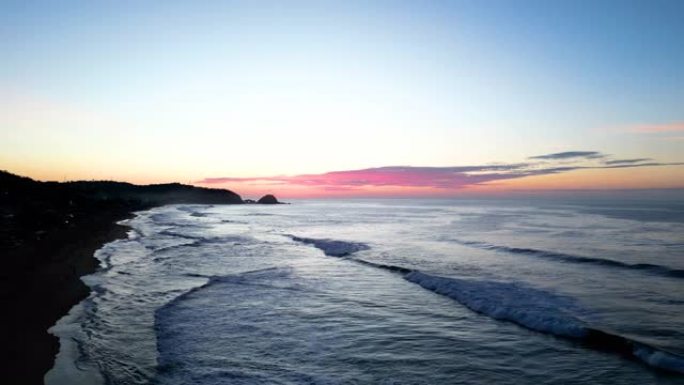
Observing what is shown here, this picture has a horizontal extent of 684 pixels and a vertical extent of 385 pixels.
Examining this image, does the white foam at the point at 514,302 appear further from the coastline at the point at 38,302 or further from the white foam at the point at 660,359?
the coastline at the point at 38,302

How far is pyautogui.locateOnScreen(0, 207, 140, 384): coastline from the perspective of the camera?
745cm

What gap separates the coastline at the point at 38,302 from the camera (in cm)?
745

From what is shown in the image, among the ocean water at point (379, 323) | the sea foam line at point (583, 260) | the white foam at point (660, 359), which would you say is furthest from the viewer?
the sea foam line at point (583, 260)

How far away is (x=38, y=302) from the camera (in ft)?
39.1

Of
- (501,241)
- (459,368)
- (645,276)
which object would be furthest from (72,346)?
(501,241)

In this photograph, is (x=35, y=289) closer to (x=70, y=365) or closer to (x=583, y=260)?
(x=70, y=365)

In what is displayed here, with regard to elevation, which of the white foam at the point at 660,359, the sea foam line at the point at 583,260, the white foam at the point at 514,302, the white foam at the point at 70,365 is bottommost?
the sea foam line at the point at 583,260

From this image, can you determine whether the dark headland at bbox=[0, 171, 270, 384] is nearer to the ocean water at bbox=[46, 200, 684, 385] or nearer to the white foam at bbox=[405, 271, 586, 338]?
the ocean water at bbox=[46, 200, 684, 385]

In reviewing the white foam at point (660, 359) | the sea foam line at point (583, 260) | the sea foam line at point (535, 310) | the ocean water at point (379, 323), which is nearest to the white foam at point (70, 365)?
the ocean water at point (379, 323)

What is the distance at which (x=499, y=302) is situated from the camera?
13.2 metres

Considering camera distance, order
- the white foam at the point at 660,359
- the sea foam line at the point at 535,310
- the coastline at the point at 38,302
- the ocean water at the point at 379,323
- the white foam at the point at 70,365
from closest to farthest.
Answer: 1. the white foam at the point at 70,365
2. the coastline at the point at 38,302
3. the ocean water at the point at 379,323
4. the white foam at the point at 660,359
5. the sea foam line at the point at 535,310

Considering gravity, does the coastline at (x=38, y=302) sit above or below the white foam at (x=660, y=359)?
above

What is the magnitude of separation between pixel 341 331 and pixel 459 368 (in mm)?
3239

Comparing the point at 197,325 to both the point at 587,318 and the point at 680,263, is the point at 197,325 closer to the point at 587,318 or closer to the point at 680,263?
the point at 587,318
